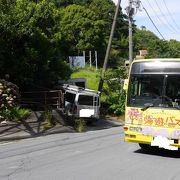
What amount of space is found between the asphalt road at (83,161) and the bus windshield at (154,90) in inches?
62.5

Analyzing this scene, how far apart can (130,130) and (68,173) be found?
3.92 meters

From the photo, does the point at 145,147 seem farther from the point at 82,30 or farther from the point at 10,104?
the point at 82,30

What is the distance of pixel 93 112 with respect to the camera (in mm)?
27672

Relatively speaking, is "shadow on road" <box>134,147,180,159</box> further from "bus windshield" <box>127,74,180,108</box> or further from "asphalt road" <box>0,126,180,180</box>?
"bus windshield" <box>127,74,180,108</box>

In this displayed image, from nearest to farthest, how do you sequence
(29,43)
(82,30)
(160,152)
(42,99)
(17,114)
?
1. (160,152)
2. (17,114)
3. (29,43)
4. (42,99)
5. (82,30)

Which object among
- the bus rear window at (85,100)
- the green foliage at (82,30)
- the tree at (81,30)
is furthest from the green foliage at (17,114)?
the green foliage at (82,30)

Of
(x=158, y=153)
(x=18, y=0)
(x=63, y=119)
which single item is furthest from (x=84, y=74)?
(x=158, y=153)

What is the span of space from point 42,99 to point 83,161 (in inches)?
670

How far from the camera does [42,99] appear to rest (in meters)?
29.4

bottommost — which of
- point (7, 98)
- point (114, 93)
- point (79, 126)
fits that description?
point (79, 126)

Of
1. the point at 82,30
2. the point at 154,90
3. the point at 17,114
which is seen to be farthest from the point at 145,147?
the point at 82,30

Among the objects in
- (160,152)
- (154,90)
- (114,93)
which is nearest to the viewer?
(154,90)

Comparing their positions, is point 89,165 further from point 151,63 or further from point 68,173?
point 151,63

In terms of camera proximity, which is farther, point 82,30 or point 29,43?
point 82,30
